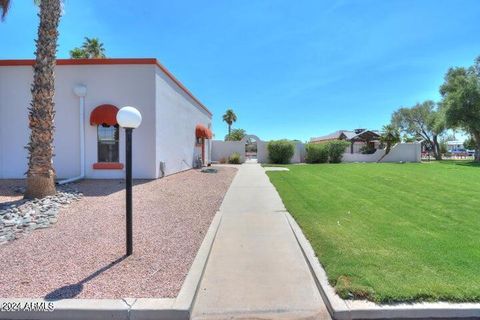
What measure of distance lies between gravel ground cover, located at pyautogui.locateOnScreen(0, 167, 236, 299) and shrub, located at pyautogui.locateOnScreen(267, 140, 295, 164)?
22.1 m

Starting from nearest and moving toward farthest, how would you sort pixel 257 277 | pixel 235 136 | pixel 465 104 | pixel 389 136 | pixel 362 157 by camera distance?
pixel 257 277 < pixel 465 104 < pixel 362 157 < pixel 389 136 < pixel 235 136

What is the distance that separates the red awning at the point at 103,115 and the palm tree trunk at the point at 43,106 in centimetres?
346

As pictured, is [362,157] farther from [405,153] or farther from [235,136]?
[235,136]

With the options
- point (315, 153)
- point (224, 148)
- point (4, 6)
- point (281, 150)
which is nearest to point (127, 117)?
point (4, 6)

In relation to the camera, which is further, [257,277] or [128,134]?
[128,134]

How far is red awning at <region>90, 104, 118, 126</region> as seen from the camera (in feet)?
41.2

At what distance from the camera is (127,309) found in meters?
3.37

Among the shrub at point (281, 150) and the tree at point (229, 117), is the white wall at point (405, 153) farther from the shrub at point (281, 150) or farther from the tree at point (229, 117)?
the tree at point (229, 117)

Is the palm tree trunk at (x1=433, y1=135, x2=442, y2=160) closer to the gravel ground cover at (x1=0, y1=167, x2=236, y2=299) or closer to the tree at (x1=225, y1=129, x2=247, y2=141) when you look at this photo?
the tree at (x1=225, y1=129, x2=247, y2=141)

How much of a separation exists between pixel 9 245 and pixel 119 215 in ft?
7.60

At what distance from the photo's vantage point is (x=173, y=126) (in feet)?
52.6

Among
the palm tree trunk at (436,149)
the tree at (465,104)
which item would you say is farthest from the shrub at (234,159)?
the palm tree trunk at (436,149)

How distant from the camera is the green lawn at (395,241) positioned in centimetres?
377

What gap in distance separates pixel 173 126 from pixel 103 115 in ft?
13.1
